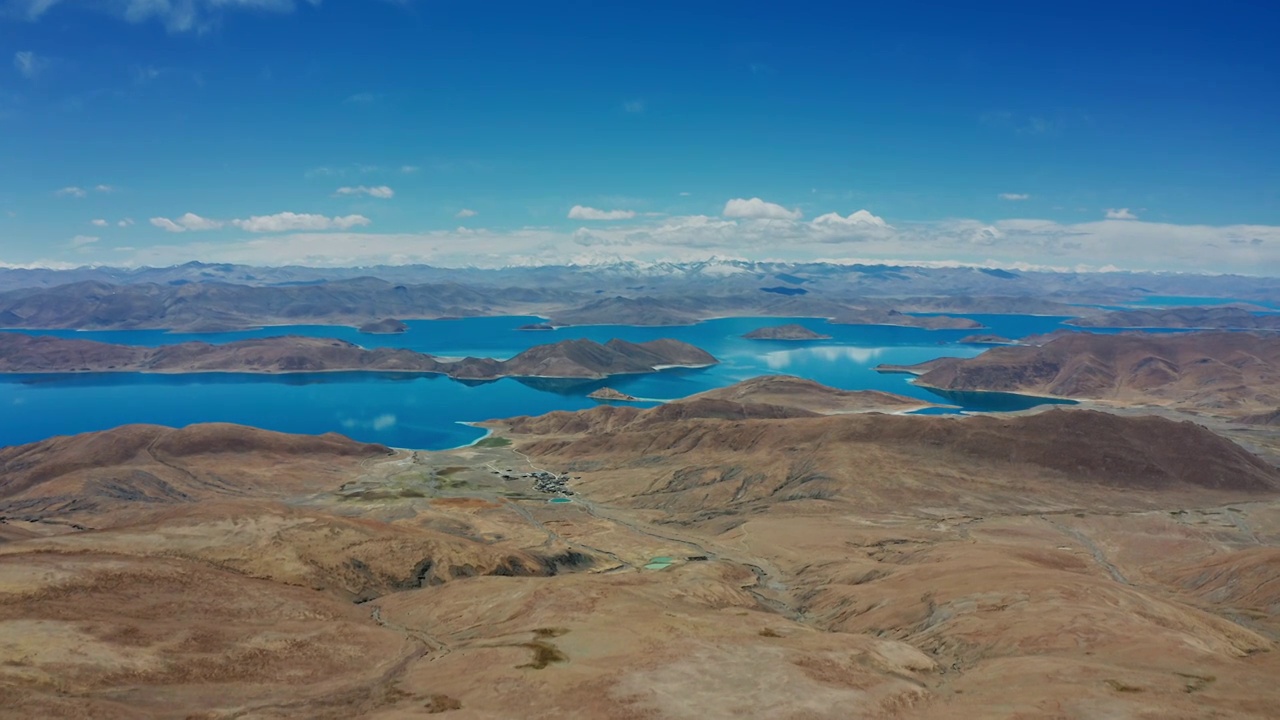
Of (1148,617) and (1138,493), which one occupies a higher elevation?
(1148,617)

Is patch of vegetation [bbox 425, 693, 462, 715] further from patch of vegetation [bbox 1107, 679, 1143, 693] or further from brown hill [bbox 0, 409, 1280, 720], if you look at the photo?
patch of vegetation [bbox 1107, 679, 1143, 693]

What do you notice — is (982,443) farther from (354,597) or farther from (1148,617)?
(354,597)

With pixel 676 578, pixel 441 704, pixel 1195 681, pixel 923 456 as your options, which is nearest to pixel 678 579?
pixel 676 578

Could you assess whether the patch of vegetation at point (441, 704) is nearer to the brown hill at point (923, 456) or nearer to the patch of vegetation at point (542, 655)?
the patch of vegetation at point (542, 655)

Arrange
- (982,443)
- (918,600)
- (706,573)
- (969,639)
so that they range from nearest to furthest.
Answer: (969,639)
(918,600)
(706,573)
(982,443)

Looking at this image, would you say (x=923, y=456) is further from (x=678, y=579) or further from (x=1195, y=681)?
(x=1195, y=681)

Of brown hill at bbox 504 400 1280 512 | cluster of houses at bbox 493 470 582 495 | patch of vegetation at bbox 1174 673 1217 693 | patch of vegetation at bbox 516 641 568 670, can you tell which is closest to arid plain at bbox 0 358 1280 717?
patch of vegetation at bbox 1174 673 1217 693

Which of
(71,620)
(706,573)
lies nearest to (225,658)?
(71,620)
